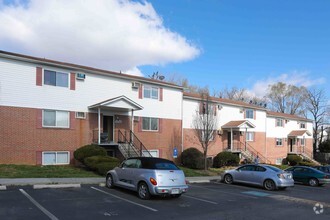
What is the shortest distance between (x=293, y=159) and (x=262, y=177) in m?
29.6

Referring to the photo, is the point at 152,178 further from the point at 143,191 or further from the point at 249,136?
the point at 249,136

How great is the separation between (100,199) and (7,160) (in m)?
10.1

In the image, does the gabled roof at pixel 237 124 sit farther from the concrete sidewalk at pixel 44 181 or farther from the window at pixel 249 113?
the concrete sidewalk at pixel 44 181

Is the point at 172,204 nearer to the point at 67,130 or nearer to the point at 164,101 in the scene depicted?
the point at 67,130

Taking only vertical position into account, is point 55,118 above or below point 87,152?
above

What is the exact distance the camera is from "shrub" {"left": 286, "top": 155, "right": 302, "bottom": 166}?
149 feet

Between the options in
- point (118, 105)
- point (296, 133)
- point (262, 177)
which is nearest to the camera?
point (262, 177)

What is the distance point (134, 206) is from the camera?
1116cm

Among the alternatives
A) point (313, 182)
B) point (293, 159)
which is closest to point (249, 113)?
point (293, 159)

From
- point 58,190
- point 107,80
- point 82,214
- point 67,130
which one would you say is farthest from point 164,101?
point 82,214

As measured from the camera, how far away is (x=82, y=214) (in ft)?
31.4

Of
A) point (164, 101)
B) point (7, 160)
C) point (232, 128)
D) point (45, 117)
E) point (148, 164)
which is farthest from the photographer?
point (232, 128)

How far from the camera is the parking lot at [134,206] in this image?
9.71 meters

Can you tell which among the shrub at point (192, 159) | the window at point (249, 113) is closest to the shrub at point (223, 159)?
the shrub at point (192, 159)
